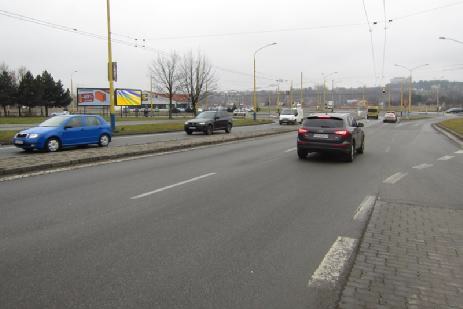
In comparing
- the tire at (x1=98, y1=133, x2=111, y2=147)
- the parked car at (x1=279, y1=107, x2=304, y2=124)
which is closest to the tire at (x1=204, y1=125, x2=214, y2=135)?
the tire at (x1=98, y1=133, x2=111, y2=147)

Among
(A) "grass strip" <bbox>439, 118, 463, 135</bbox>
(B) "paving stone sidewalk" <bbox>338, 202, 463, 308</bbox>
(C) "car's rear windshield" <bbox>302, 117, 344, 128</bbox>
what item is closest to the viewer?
(B) "paving stone sidewalk" <bbox>338, 202, 463, 308</bbox>

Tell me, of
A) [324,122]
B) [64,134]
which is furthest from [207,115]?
[324,122]

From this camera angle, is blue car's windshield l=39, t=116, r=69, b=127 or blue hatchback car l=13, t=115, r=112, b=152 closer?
blue hatchback car l=13, t=115, r=112, b=152

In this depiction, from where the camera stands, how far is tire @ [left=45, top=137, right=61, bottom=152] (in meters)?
15.8

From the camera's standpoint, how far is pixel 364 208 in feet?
23.8

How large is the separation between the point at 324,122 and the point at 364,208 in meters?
7.07

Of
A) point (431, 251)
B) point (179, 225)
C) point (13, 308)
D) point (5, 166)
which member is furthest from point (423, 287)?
point (5, 166)

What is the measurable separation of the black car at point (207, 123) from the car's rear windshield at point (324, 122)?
1371 cm

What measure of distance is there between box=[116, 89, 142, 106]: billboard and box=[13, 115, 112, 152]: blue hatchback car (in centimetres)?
4296

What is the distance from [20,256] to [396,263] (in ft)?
13.3

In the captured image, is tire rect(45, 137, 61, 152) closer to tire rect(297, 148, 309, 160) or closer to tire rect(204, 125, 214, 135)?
tire rect(297, 148, 309, 160)

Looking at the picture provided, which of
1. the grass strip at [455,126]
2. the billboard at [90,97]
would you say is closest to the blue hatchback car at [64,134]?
the grass strip at [455,126]

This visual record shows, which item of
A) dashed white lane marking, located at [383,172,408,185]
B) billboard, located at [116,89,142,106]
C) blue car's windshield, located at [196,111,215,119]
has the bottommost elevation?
dashed white lane marking, located at [383,172,408,185]

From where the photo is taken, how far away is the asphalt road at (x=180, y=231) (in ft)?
12.6
